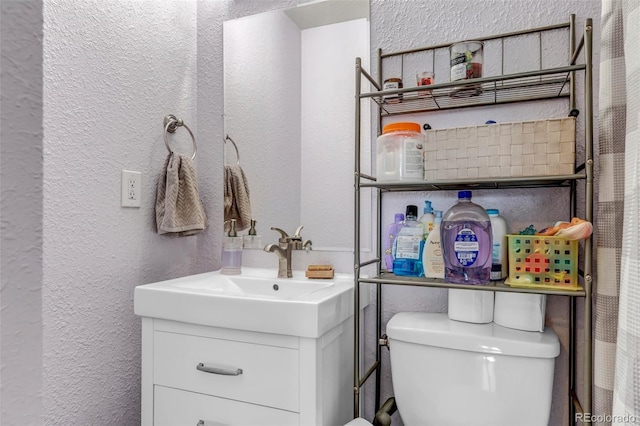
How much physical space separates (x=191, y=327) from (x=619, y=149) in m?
1.18

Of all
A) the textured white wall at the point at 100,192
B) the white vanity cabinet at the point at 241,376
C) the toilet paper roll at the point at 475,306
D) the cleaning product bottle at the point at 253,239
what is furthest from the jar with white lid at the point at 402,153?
the textured white wall at the point at 100,192

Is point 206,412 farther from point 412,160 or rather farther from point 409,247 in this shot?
Answer: point 412,160

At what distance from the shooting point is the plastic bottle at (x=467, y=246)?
1.03m

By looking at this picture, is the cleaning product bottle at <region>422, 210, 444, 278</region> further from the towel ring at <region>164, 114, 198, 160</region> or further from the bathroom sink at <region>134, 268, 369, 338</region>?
the towel ring at <region>164, 114, 198, 160</region>

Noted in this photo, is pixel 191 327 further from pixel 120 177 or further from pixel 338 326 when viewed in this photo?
pixel 120 177

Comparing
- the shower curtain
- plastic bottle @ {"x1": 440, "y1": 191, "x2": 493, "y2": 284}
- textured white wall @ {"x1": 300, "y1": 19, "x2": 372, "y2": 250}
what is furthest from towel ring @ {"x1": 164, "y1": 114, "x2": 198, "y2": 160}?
the shower curtain

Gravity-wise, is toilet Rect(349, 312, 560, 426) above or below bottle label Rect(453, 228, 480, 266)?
below

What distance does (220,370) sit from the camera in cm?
106

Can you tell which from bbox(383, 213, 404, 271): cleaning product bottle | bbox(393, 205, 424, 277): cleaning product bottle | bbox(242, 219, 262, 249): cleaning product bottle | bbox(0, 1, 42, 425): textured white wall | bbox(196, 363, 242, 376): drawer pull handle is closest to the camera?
bbox(0, 1, 42, 425): textured white wall

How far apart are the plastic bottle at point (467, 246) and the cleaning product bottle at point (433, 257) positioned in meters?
0.02

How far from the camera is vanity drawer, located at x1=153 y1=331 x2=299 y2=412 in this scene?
1.00 meters

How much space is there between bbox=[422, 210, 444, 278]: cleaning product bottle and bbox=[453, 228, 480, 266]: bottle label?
7cm

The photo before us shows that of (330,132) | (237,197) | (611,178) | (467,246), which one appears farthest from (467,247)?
(237,197)

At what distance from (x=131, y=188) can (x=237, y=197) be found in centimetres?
40
